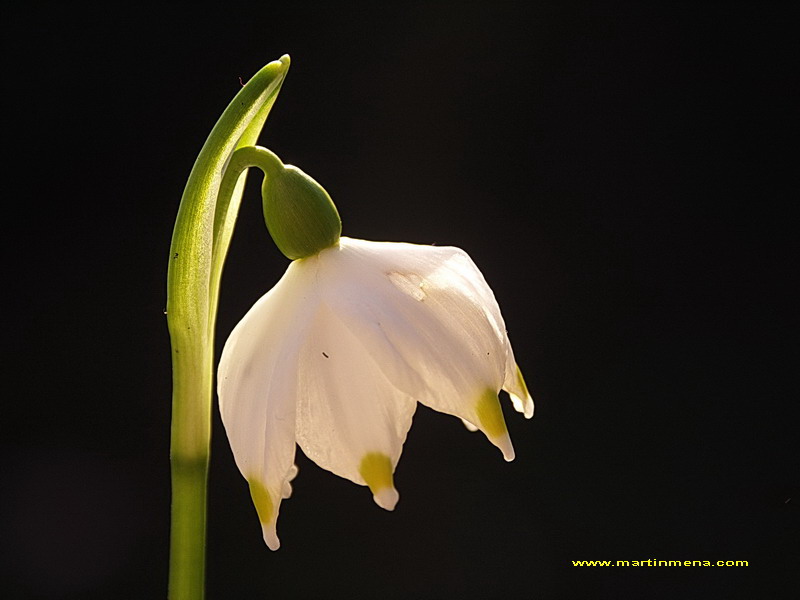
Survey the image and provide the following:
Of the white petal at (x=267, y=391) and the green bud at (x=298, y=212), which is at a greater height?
the green bud at (x=298, y=212)

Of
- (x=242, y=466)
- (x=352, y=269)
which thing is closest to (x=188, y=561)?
(x=242, y=466)

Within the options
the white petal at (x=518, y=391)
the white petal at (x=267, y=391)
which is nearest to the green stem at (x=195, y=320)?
the white petal at (x=267, y=391)

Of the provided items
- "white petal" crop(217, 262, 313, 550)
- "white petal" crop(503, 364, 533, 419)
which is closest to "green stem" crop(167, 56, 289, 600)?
"white petal" crop(217, 262, 313, 550)

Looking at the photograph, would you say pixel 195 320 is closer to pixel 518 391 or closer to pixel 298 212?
pixel 298 212

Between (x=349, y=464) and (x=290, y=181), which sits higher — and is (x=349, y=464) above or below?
below

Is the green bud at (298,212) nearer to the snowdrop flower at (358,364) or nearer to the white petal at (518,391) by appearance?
the snowdrop flower at (358,364)

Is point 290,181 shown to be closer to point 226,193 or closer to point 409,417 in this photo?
point 226,193

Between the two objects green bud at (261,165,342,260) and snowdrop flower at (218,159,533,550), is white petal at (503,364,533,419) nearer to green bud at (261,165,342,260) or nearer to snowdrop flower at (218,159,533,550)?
snowdrop flower at (218,159,533,550)

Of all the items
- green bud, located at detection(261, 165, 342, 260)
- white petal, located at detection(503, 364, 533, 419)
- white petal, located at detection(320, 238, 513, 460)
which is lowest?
white petal, located at detection(503, 364, 533, 419)
